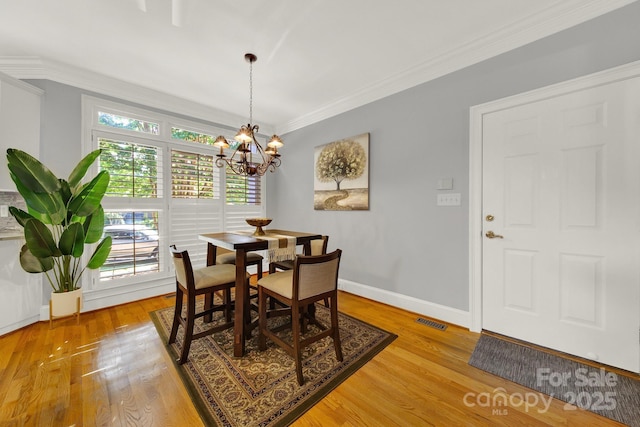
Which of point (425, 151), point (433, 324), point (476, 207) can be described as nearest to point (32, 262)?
point (433, 324)

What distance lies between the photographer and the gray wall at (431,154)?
182cm

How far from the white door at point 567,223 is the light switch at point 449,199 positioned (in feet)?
0.74

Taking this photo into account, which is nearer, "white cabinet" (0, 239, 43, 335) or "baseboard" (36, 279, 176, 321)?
"white cabinet" (0, 239, 43, 335)

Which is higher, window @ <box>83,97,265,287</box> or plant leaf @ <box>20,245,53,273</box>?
window @ <box>83,97,265,287</box>

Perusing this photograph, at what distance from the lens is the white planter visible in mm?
2334

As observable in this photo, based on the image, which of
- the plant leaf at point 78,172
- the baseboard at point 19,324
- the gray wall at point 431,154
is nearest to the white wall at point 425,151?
the gray wall at point 431,154

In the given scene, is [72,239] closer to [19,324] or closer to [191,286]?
[19,324]

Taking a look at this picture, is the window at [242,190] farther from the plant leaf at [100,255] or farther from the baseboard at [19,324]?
the baseboard at [19,324]

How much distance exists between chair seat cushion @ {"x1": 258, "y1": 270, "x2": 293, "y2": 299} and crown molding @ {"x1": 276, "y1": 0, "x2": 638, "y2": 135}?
2.45 metres

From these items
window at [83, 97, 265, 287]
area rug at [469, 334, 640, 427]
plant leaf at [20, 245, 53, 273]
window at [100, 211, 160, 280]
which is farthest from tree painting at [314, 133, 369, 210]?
plant leaf at [20, 245, 53, 273]

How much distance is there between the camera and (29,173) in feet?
6.84

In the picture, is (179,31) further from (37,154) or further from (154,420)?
(154,420)

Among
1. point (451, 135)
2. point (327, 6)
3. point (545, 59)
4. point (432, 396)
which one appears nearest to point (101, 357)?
point (432, 396)

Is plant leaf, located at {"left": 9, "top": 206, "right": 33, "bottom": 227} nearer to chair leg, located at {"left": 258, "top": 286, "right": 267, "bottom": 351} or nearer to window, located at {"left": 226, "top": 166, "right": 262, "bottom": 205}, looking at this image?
window, located at {"left": 226, "top": 166, "right": 262, "bottom": 205}
